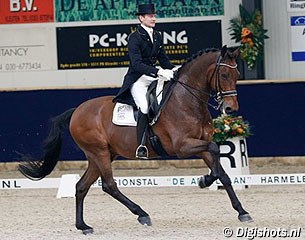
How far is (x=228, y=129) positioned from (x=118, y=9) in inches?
166

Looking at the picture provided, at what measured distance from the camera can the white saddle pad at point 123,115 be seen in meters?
12.2

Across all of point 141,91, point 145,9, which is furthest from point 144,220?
point 145,9

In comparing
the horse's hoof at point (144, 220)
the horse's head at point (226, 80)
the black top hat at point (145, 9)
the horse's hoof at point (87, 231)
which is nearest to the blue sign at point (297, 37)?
the black top hat at point (145, 9)

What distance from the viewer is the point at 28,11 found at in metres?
18.8

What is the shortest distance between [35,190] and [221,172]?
222 inches

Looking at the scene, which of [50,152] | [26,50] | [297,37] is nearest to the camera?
[50,152]

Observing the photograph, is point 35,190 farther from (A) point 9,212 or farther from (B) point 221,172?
(B) point 221,172

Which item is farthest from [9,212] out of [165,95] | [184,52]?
[184,52]

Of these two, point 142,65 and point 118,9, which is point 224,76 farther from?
point 118,9

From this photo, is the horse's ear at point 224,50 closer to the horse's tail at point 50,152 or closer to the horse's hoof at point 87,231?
the horse's tail at point 50,152

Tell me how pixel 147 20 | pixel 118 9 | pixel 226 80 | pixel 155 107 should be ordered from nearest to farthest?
pixel 226 80 → pixel 155 107 → pixel 147 20 → pixel 118 9

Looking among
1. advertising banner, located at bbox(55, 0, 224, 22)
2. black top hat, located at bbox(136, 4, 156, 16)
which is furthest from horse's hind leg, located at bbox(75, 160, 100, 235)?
advertising banner, located at bbox(55, 0, 224, 22)

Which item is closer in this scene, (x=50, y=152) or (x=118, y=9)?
(x=50, y=152)

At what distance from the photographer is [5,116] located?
59.0 ft
